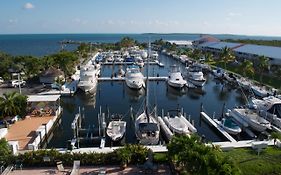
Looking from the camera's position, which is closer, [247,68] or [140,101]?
[140,101]

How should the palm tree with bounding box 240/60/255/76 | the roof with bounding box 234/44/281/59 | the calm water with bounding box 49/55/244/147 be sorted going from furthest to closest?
1. the roof with bounding box 234/44/281/59
2. the palm tree with bounding box 240/60/255/76
3. the calm water with bounding box 49/55/244/147

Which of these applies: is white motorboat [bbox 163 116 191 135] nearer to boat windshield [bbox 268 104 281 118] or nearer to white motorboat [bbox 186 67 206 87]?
boat windshield [bbox 268 104 281 118]

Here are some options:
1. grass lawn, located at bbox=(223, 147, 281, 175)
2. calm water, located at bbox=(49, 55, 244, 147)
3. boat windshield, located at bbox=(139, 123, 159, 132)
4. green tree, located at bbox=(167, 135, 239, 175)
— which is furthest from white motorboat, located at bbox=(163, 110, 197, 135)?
green tree, located at bbox=(167, 135, 239, 175)

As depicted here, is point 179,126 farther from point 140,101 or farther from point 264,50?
point 264,50

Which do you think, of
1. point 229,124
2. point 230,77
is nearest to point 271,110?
point 229,124

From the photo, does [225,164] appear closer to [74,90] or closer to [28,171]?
Result: [28,171]

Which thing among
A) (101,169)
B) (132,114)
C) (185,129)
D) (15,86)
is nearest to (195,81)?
(132,114)
